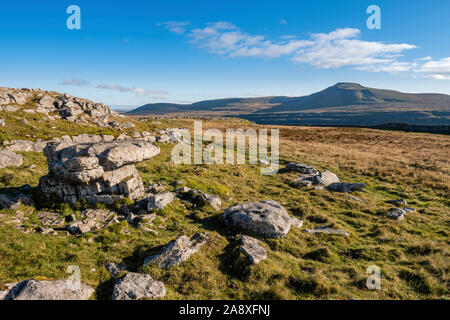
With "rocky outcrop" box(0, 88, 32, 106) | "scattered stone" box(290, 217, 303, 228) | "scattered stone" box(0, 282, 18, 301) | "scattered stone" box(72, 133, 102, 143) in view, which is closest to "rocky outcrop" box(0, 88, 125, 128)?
"rocky outcrop" box(0, 88, 32, 106)

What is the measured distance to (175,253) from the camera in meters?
11.0

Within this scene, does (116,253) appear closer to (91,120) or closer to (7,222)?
(7,222)

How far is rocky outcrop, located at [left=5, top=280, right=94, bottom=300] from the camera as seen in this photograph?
7.51 metres

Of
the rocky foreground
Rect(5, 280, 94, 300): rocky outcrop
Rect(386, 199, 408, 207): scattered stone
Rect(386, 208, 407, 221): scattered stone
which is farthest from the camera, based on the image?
Rect(386, 199, 408, 207): scattered stone

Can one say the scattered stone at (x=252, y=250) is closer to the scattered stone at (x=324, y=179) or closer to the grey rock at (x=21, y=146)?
the scattered stone at (x=324, y=179)

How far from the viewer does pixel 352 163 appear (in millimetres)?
38500

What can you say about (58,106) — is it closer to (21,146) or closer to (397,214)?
(21,146)

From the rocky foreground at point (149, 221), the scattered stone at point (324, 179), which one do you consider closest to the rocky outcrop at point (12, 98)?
the rocky foreground at point (149, 221)

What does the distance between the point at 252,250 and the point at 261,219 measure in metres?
2.86

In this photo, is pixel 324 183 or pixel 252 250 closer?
pixel 252 250

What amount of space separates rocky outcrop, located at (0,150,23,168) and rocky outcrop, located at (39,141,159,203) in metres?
7.96

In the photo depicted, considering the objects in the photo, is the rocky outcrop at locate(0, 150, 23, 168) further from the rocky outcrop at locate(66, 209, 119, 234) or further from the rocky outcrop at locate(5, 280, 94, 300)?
the rocky outcrop at locate(5, 280, 94, 300)

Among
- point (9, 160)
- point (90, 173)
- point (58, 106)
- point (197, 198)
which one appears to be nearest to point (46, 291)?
point (90, 173)
